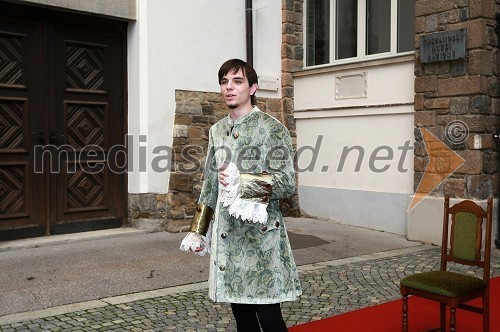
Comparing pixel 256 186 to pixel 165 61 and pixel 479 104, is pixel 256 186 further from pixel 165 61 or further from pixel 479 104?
pixel 165 61

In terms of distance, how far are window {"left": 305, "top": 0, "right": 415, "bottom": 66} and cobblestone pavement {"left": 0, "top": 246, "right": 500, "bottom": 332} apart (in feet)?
10.8

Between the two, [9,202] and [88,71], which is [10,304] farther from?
[88,71]

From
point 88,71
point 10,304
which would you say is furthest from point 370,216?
point 10,304

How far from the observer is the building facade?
263 inches

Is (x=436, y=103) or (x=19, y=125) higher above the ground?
(x=436, y=103)

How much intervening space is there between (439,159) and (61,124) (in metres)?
4.47

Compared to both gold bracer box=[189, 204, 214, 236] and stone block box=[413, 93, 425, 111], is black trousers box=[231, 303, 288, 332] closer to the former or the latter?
gold bracer box=[189, 204, 214, 236]

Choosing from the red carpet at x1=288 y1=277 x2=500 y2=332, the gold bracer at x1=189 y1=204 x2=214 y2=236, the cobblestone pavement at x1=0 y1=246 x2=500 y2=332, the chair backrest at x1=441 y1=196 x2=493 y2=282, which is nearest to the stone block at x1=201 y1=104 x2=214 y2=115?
the cobblestone pavement at x1=0 y1=246 x2=500 y2=332

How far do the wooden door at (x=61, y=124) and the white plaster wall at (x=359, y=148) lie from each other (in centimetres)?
285

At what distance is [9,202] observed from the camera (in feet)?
21.5

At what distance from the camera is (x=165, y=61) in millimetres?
7426

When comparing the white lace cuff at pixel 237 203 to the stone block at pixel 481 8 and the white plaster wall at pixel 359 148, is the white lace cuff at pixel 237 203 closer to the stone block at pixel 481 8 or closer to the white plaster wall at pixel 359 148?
the stone block at pixel 481 8

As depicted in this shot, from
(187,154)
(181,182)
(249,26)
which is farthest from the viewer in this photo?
(249,26)

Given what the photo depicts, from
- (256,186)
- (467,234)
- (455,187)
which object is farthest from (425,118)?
(256,186)
